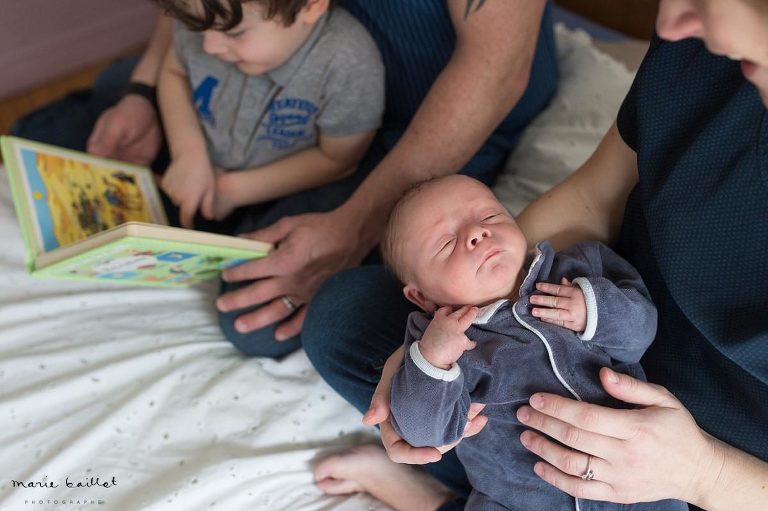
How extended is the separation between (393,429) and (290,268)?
1.26ft

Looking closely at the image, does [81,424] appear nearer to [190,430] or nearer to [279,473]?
[190,430]

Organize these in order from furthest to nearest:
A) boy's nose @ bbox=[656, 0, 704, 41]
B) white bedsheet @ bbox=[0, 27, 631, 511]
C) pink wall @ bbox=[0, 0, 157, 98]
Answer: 1. pink wall @ bbox=[0, 0, 157, 98]
2. white bedsheet @ bbox=[0, 27, 631, 511]
3. boy's nose @ bbox=[656, 0, 704, 41]

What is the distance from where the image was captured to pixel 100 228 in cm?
125

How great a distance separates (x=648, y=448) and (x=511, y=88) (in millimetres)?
642

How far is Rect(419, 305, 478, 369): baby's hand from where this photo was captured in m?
0.80

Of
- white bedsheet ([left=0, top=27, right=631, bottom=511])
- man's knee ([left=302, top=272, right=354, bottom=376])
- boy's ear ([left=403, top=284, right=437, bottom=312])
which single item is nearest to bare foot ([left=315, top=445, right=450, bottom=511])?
white bedsheet ([left=0, top=27, right=631, bottom=511])

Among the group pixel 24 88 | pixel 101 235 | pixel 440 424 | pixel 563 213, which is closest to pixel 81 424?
pixel 101 235

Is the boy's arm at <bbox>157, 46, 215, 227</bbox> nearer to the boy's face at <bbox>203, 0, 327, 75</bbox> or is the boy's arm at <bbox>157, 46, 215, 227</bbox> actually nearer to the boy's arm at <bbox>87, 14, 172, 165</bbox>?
the boy's arm at <bbox>87, 14, 172, 165</bbox>

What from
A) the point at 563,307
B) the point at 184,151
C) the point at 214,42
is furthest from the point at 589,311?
the point at 184,151

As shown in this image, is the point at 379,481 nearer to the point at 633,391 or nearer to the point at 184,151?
the point at 633,391

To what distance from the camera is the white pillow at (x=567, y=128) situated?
1362 millimetres

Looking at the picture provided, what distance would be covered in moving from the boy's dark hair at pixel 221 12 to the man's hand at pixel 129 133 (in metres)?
0.36

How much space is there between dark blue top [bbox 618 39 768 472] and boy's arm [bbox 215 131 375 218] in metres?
0.57

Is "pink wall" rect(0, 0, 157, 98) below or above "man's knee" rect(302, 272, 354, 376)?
above
